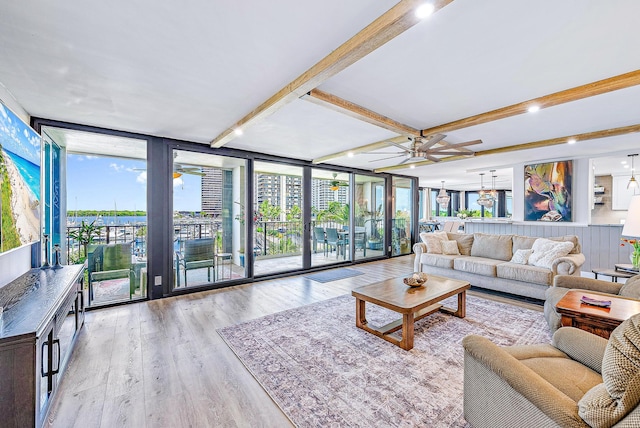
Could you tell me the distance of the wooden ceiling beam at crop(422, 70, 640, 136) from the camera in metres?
2.33

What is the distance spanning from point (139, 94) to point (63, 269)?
197cm

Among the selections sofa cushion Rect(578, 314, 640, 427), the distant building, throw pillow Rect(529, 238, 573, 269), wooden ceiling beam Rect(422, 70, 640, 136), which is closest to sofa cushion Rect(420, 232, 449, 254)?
throw pillow Rect(529, 238, 573, 269)

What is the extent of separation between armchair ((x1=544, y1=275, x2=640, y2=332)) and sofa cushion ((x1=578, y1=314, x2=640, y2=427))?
1700 millimetres

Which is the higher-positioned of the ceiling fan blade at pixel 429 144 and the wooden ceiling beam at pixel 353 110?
the wooden ceiling beam at pixel 353 110

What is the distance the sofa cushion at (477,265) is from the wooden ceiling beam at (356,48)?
3818mm

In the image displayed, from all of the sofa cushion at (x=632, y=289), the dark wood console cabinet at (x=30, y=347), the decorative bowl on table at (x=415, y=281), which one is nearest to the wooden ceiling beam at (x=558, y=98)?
the sofa cushion at (x=632, y=289)

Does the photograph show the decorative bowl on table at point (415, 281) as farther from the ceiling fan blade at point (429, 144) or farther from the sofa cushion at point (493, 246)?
the sofa cushion at point (493, 246)

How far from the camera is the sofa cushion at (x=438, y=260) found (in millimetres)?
4833

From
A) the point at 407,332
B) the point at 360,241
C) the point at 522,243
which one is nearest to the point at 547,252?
the point at 522,243

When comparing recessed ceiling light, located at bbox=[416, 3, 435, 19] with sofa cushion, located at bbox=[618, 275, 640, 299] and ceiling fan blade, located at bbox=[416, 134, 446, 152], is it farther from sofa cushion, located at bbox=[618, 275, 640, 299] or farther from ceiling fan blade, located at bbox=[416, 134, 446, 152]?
sofa cushion, located at bbox=[618, 275, 640, 299]

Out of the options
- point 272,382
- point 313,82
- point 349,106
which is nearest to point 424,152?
point 349,106

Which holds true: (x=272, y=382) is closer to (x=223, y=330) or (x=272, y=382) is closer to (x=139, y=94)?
(x=223, y=330)

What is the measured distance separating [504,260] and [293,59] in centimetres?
461

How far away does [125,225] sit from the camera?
4.59 meters
